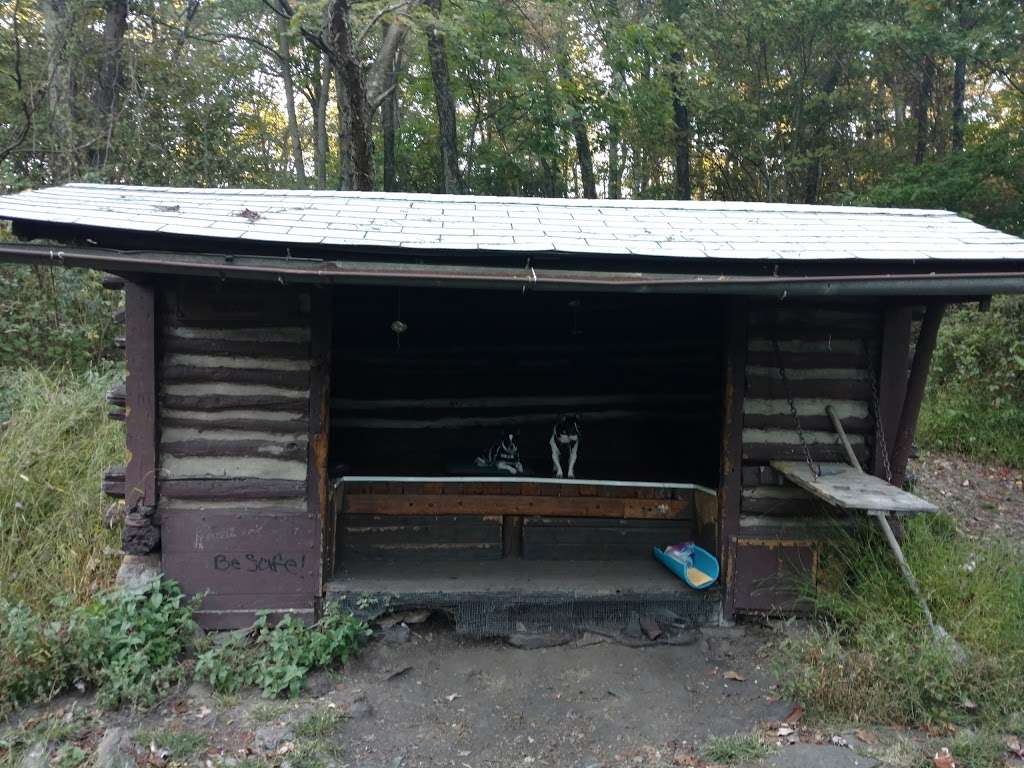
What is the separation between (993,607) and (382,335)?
206 inches

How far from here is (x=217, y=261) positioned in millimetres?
3828

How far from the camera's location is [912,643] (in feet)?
13.6

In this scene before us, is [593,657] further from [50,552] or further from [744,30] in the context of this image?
[744,30]

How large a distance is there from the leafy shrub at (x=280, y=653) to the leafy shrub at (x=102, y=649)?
0.24 metres

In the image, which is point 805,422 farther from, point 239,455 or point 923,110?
point 923,110

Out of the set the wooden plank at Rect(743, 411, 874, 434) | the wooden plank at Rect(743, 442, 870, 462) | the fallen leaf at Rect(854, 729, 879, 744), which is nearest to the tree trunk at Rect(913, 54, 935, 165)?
the wooden plank at Rect(743, 411, 874, 434)

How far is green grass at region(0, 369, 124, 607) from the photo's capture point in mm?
5219

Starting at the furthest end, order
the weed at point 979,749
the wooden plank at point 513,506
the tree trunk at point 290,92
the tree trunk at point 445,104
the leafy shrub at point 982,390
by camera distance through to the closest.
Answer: the tree trunk at point 290,92
the tree trunk at point 445,104
the leafy shrub at point 982,390
the wooden plank at point 513,506
the weed at point 979,749

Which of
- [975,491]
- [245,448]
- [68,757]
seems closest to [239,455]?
[245,448]

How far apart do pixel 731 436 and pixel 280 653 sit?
3.22 meters

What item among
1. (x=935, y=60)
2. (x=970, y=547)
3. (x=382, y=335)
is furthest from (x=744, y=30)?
(x=970, y=547)

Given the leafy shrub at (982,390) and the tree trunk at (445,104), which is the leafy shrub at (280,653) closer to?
the leafy shrub at (982,390)

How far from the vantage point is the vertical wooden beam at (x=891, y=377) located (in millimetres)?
5066

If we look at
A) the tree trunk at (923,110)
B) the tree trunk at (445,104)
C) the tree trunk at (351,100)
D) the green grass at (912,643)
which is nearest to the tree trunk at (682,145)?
the tree trunk at (923,110)
